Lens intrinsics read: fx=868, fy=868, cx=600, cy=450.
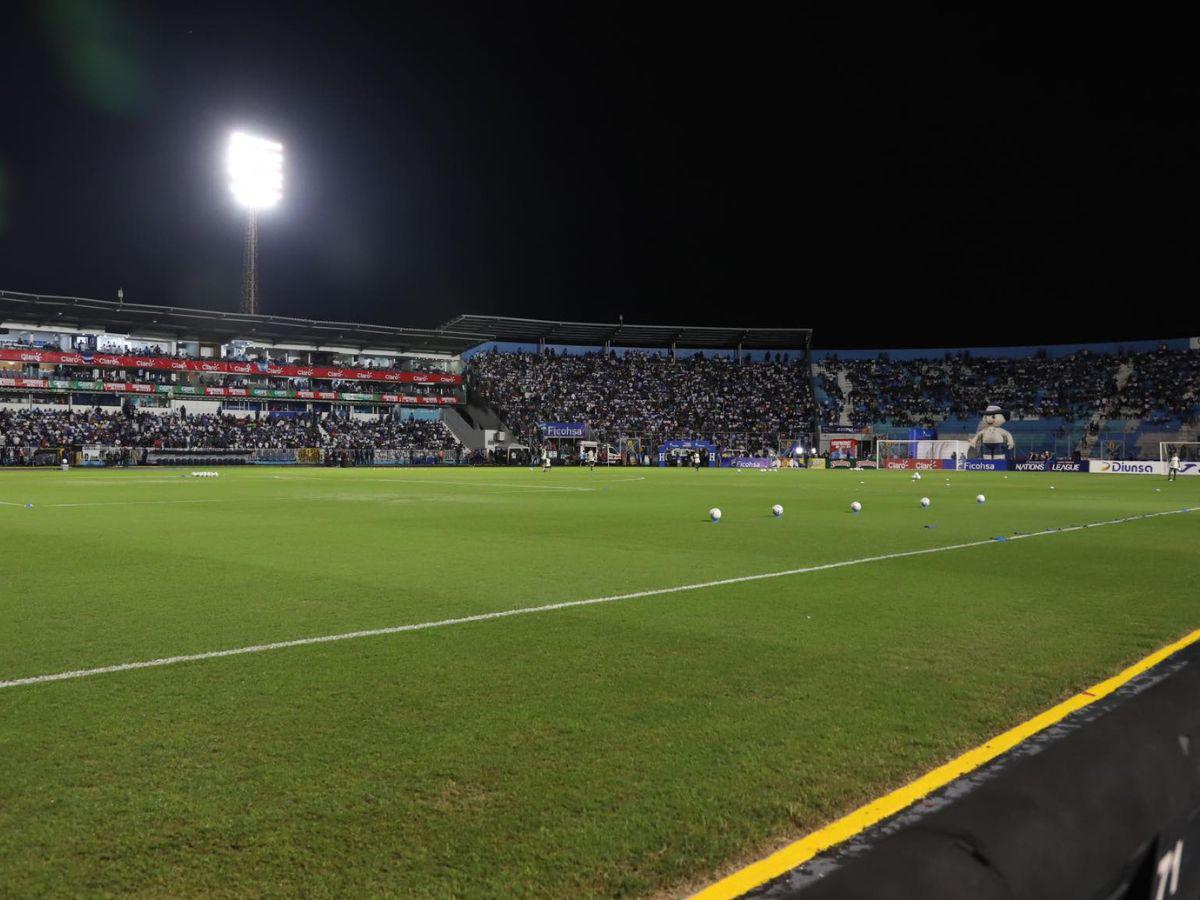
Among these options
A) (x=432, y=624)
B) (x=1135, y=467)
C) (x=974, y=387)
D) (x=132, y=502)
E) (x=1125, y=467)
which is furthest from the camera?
(x=974, y=387)

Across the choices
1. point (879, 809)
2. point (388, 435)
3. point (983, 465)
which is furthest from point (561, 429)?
point (879, 809)

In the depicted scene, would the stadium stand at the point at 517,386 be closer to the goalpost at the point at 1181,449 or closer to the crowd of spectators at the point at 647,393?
the crowd of spectators at the point at 647,393

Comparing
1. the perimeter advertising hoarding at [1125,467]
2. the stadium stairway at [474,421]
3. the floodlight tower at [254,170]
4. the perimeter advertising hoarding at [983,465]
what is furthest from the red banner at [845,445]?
the floodlight tower at [254,170]

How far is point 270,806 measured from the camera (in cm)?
337

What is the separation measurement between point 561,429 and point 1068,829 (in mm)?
75880

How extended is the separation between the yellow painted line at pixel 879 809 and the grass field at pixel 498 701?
0.10 m

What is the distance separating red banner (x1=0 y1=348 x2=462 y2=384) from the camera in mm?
63938

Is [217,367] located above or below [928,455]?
above

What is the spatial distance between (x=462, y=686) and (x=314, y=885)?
246 centimetres

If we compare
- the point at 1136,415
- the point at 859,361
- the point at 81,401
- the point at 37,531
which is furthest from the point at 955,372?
the point at 37,531

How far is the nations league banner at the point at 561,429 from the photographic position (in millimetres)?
77062

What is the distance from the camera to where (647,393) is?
84.8m

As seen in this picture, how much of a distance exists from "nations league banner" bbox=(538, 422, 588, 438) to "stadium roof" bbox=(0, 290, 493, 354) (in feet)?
38.8

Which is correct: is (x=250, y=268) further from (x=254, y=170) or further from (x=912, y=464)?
(x=912, y=464)
